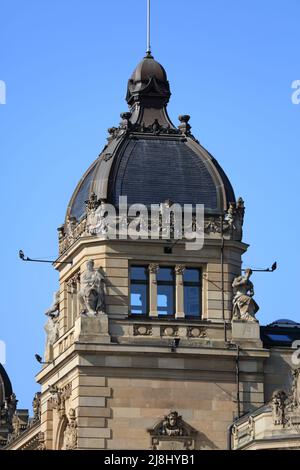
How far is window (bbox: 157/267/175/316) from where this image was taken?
3051 inches

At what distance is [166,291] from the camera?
77812 mm

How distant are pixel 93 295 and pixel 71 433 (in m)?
5.98

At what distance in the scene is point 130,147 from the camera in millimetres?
80250

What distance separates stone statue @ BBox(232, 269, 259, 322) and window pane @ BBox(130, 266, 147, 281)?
3956mm

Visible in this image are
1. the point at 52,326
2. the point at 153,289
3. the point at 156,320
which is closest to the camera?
the point at 156,320

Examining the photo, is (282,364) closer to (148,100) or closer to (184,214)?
(184,214)

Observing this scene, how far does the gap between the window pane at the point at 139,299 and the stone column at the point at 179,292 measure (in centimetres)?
141

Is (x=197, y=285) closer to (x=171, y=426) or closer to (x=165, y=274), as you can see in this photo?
(x=165, y=274)

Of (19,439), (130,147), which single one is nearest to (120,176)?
(130,147)

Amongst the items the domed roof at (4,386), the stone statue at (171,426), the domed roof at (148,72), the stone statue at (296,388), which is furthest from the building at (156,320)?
the domed roof at (4,386)

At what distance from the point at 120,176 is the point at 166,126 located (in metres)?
4.70

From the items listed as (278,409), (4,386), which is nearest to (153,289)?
(278,409)

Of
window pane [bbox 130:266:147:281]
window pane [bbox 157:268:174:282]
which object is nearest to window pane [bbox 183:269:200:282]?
window pane [bbox 157:268:174:282]

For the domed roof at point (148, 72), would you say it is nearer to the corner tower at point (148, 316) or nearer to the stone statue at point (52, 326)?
the corner tower at point (148, 316)
